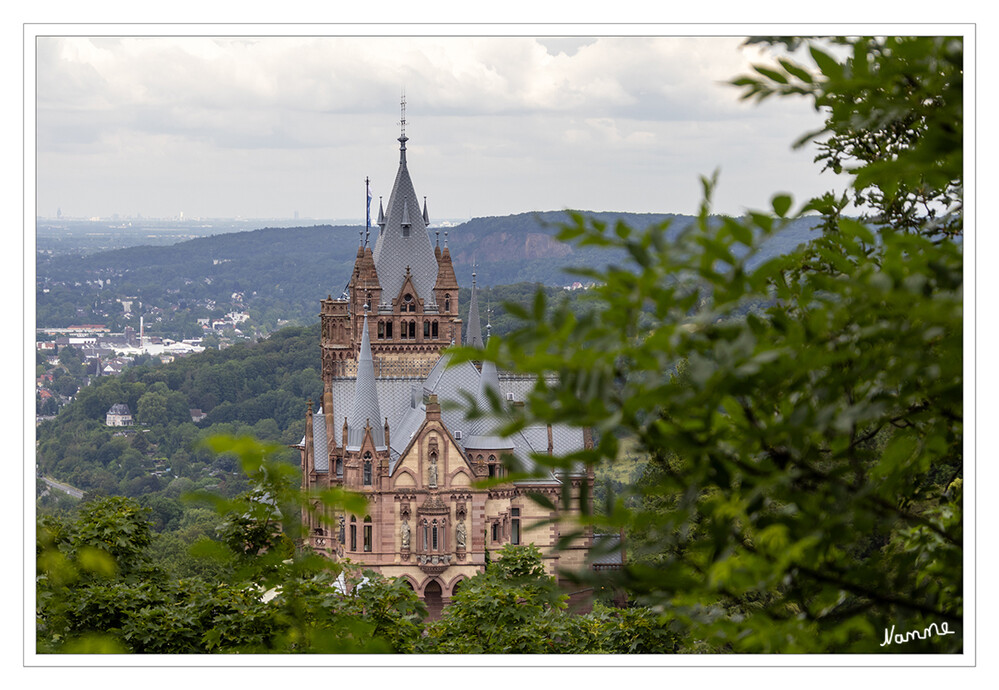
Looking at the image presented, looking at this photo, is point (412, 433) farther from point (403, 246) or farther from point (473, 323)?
point (403, 246)

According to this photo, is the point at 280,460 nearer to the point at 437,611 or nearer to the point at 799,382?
the point at 799,382

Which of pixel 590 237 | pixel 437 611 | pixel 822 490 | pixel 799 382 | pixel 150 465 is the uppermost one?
pixel 590 237

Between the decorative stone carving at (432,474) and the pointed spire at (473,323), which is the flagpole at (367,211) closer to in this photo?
the pointed spire at (473,323)

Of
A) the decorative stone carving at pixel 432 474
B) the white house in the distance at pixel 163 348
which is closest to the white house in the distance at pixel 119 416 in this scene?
the white house in the distance at pixel 163 348

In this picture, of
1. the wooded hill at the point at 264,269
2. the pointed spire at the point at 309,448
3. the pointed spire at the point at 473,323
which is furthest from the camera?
the pointed spire at the point at 473,323

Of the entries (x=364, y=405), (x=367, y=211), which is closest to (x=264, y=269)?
(x=367, y=211)
